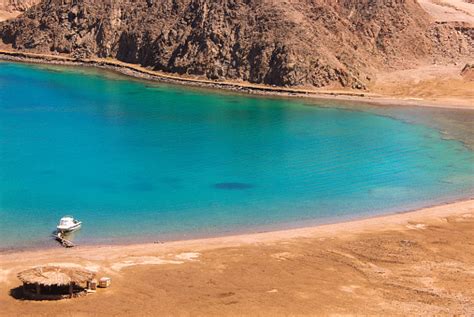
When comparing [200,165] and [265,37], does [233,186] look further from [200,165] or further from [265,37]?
[265,37]

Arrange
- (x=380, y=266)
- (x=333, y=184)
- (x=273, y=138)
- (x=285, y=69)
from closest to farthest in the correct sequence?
(x=380, y=266)
(x=333, y=184)
(x=273, y=138)
(x=285, y=69)

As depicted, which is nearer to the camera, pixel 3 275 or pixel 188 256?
pixel 3 275

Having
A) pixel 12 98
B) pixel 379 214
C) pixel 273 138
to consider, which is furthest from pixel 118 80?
pixel 379 214

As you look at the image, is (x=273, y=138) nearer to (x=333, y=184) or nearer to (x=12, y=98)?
(x=333, y=184)

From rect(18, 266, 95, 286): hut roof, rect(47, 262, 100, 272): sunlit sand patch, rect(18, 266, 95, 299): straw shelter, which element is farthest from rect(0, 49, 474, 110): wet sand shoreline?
rect(18, 266, 95, 299): straw shelter

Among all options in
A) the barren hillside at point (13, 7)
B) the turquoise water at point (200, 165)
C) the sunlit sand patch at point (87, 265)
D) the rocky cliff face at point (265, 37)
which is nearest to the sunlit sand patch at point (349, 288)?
the turquoise water at point (200, 165)

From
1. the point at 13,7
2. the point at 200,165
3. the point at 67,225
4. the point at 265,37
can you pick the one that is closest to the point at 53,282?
the point at 67,225
